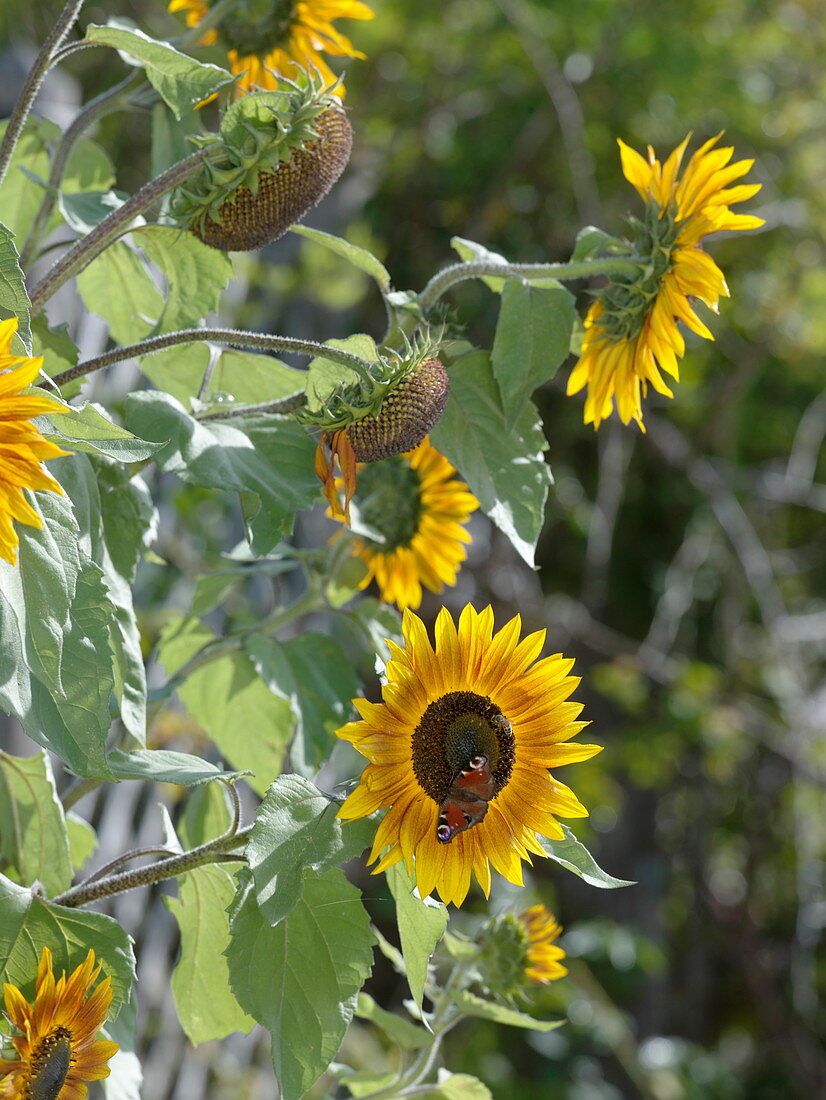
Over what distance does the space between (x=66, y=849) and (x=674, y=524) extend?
91.3 inches

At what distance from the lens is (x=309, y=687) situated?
66cm

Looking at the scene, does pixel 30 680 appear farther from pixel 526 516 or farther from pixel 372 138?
pixel 372 138

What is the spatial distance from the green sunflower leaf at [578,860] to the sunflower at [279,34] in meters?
0.42

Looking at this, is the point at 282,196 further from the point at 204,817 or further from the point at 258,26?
the point at 204,817

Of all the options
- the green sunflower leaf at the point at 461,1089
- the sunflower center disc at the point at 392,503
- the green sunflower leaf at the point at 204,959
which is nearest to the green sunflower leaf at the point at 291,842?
the green sunflower leaf at the point at 204,959

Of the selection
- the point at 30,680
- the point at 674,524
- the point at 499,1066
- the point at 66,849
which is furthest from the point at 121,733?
the point at 674,524

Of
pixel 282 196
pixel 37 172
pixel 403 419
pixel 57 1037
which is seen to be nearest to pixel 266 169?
pixel 282 196

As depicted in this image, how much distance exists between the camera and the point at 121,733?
620 millimetres

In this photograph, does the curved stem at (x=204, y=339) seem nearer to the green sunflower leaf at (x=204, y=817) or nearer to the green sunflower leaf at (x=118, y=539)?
the green sunflower leaf at (x=118, y=539)

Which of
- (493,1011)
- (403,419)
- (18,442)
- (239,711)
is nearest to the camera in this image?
(18,442)

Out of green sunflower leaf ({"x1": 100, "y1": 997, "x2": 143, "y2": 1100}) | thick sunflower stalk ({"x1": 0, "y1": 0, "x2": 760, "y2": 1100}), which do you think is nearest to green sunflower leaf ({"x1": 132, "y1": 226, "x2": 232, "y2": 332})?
thick sunflower stalk ({"x1": 0, "y1": 0, "x2": 760, "y2": 1100})

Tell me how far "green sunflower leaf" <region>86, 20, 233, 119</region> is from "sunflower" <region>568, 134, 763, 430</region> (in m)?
0.20

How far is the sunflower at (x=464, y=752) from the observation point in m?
0.45

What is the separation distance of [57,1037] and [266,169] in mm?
348
